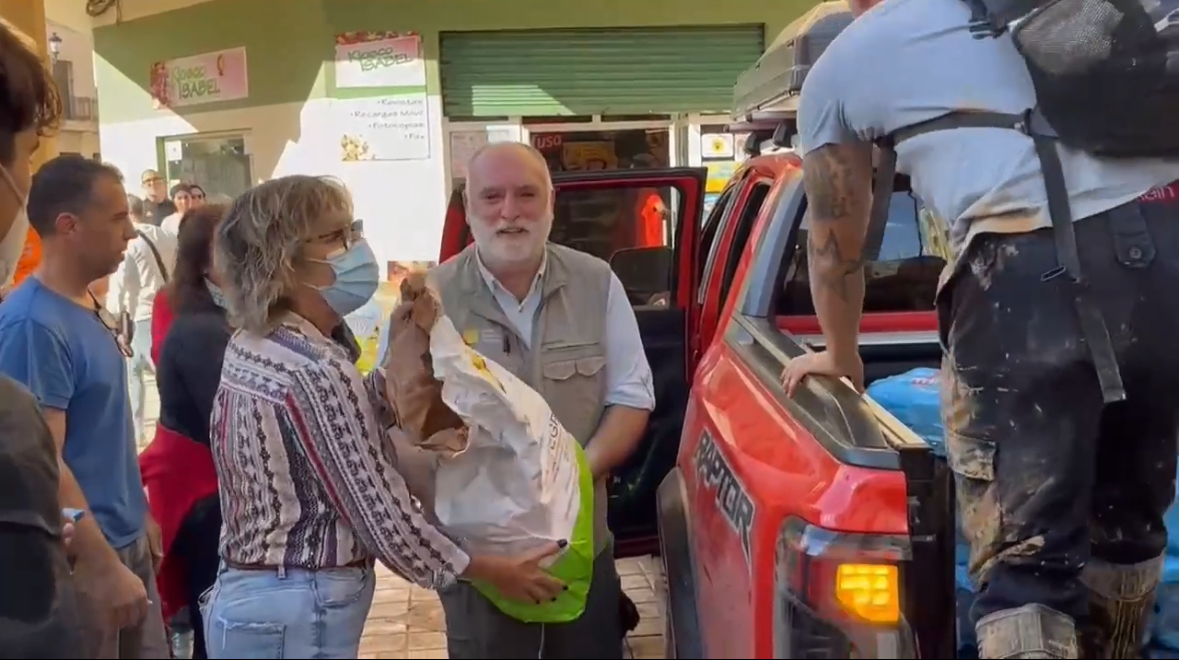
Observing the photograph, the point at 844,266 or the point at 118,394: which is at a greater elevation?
the point at 844,266

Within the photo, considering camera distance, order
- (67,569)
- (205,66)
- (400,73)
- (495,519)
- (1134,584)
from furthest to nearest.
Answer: (205,66), (400,73), (495,519), (1134,584), (67,569)

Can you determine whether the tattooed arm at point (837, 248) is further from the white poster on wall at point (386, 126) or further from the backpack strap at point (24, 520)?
the white poster on wall at point (386, 126)

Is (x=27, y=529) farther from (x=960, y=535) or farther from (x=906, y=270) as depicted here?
(x=906, y=270)

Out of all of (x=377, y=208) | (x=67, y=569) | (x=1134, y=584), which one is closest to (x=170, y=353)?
(x=67, y=569)

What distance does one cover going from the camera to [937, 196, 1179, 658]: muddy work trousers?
1.78 meters

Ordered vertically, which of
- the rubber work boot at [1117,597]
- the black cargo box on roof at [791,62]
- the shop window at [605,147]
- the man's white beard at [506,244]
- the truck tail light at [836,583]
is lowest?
the rubber work boot at [1117,597]

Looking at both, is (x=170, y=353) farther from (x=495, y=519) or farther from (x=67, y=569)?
(x=67, y=569)

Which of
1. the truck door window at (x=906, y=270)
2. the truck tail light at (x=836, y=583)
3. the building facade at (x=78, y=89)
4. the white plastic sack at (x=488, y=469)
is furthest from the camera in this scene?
the building facade at (x=78, y=89)

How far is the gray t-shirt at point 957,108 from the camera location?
182cm

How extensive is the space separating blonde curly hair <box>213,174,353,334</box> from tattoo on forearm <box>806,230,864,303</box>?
3.32 feet

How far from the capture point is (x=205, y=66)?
41.1ft

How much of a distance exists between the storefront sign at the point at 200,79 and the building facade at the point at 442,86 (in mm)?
23

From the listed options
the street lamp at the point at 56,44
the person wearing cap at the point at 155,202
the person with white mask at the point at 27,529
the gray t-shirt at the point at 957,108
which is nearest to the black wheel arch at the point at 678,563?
the gray t-shirt at the point at 957,108

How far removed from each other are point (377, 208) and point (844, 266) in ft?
31.5
